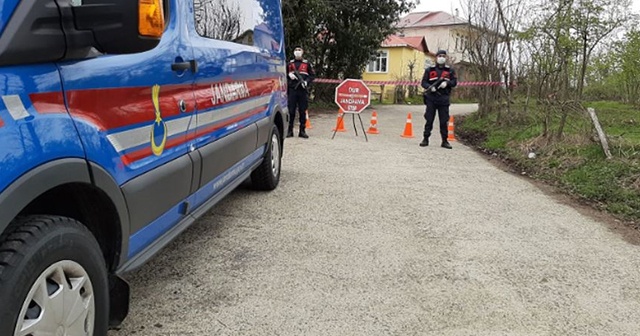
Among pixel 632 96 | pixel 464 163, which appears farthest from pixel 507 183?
pixel 632 96

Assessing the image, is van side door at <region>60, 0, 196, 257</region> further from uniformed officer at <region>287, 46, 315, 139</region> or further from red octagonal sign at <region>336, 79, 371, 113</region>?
red octagonal sign at <region>336, 79, 371, 113</region>

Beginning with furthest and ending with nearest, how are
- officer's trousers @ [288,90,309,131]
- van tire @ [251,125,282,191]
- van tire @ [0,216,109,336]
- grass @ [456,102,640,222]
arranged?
officer's trousers @ [288,90,309,131], grass @ [456,102,640,222], van tire @ [251,125,282,191], van tire @ [0,216,109,336]

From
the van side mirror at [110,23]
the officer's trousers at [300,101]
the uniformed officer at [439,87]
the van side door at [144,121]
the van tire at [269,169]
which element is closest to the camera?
the van side mirror at [110,23]

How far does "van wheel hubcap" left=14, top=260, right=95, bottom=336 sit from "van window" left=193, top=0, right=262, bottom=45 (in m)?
1.77

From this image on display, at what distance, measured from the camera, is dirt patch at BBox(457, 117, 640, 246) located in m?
4.81

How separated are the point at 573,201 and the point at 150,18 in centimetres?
541

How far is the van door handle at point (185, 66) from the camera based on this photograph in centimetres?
270

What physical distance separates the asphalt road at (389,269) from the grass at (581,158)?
59 cm

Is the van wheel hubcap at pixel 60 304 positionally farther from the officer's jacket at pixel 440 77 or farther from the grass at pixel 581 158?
the officer's jacket at pixel 440 77

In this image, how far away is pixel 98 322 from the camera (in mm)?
2076

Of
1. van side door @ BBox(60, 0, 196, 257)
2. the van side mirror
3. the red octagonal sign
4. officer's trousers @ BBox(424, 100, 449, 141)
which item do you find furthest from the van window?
the red octagonal sign

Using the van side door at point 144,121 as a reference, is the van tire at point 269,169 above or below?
below

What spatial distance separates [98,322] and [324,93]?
66.5 feet

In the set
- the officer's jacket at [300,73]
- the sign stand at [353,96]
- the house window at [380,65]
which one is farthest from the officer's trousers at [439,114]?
the house window at [380,65]
